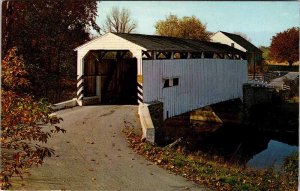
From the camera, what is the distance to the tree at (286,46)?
58438 mm

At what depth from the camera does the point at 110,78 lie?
2086cm

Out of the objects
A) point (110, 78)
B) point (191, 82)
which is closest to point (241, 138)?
point (191, 82)

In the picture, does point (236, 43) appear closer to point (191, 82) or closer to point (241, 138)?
point (241, 138)

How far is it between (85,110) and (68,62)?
10.00m

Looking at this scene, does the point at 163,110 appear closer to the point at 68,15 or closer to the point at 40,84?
the point at 40,84

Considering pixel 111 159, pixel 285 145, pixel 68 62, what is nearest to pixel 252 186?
pixel 111 159

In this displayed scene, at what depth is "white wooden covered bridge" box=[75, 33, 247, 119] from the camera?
1764 centimetres

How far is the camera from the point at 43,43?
24.3 m

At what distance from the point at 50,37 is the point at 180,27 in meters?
33.4

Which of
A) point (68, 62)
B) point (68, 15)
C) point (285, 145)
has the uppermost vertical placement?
point (68, 15)

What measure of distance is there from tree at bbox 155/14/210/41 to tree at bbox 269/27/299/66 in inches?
488

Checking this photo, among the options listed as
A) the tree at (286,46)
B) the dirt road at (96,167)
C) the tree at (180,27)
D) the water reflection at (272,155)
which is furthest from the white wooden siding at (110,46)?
the tree at (286,46)

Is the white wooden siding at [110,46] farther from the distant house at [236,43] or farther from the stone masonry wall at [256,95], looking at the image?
the distant house at [236,43]

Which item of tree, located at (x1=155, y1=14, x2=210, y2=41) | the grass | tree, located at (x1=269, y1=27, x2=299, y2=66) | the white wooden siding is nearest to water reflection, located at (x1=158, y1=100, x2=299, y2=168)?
the white wooden siding
